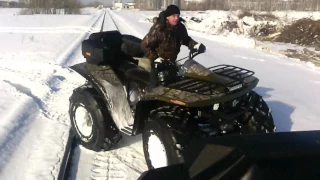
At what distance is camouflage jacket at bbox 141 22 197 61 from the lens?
4.00 m

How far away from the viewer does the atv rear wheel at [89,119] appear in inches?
151

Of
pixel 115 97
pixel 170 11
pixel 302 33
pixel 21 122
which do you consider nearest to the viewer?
pixel 115 97

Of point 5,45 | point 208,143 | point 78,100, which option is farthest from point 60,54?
point 208,143

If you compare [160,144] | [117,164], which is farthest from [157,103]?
[117,164]

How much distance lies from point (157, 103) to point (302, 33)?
15717 millimetres

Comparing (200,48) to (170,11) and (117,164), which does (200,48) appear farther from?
(117,164)

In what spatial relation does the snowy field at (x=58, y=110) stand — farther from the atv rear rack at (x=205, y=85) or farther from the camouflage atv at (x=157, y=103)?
the atv rear rack at (x=205, y=85)

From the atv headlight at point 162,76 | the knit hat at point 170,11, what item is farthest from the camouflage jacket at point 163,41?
the atv headlight at point 162,76

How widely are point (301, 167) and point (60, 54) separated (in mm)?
10086

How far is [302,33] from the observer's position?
17.2m

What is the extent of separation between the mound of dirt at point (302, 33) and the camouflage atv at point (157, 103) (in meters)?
13.9

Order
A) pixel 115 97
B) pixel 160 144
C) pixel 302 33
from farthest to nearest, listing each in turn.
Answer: pixel 302 33, pixel 115 97, pixel 160 144

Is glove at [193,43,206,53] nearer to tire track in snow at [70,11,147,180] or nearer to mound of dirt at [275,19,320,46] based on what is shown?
tire track in snow at [70,11,147,180]

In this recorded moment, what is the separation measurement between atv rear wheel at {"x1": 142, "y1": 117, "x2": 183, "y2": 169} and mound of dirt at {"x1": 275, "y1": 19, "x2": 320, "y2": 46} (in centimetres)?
1465
